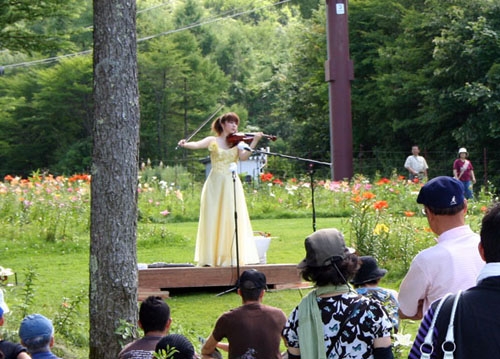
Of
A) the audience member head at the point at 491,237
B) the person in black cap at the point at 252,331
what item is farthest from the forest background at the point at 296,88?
the audience member head at the point at 491,237

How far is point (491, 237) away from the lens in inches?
129

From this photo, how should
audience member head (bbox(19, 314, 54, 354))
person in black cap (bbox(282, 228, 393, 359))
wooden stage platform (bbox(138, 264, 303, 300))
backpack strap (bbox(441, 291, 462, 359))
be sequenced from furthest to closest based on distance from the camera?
wooden stage platform (bbox(138, 264, 303, 300)) < audience member head (bbox(19, 314, 54, 354)) < person in black cap (bbox(282, 228, 393, 359)) < backpack strap (bbox(441, 291, 462, 359))

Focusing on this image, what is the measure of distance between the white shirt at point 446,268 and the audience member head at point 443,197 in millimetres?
97

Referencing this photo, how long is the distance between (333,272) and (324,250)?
0.34ft

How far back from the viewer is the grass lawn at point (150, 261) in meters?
8.73

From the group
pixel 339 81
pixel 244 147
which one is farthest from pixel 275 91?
pixel 244 147

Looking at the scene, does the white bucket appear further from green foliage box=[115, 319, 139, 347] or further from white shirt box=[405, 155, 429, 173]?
white shirt box=[405, 155, 429, 173]

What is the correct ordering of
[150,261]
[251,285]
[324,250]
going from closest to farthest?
[324,250]
[251,285]
[150,261]

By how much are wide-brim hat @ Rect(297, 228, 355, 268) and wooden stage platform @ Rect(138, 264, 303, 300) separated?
21.5 ft

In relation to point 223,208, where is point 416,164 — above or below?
above

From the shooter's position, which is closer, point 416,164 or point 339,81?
point 416,164

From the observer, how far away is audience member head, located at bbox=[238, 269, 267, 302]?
609cm

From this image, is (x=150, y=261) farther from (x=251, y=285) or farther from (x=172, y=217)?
(x=251, y=285)

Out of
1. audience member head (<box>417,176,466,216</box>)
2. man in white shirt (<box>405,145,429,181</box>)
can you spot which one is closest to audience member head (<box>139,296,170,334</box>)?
audience member head (<box>417,176,466,216</box>)
